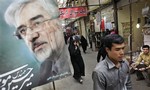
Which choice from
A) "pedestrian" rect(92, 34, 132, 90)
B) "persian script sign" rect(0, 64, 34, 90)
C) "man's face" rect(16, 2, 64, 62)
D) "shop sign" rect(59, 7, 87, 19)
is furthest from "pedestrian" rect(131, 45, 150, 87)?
"shop sign" rect(59, 7, 87, 19)

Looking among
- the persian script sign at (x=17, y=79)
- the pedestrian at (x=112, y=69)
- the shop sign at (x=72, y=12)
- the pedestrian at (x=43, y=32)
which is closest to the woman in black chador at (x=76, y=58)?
the pedestrian at (x=43, y=32)

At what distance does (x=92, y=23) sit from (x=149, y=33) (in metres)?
11.1

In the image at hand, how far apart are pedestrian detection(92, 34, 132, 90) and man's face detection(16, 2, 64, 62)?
1438mm

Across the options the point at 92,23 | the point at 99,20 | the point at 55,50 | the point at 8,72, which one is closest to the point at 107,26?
the point at 99,20

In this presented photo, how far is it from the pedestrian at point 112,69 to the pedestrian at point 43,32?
143 cm

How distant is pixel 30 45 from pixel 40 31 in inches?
10.9

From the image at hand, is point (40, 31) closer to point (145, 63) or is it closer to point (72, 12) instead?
point (145, 63)

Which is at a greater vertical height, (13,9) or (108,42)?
(13,9)

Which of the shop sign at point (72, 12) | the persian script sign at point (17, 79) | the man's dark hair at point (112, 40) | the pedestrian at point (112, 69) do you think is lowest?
the persian script sign at point (17, 79)

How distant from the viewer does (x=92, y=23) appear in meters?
19.3

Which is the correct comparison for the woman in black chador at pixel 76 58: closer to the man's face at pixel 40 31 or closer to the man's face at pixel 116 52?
the man's face at pixel 40 31

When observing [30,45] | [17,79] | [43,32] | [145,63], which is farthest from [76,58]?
[17,79]

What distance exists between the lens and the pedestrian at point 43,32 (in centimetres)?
345

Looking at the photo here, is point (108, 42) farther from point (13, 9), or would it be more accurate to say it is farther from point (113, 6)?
point (113, 6)
